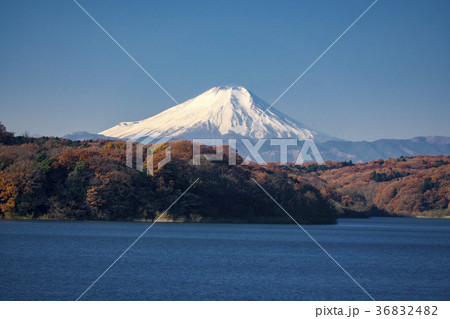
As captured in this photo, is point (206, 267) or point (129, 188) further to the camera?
point (129, 188)

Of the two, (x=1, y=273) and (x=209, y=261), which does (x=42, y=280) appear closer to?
(x=1, y=273)

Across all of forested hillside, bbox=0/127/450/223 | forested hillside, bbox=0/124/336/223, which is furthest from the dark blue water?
forested hillside, bbox=0/127/450/223

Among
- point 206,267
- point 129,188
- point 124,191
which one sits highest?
point 129,188

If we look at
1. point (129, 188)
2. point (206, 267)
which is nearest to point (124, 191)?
point (129, 188)

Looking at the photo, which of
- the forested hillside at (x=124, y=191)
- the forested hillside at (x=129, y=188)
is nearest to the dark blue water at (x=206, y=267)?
the forested hillside at (x=124, y=191)

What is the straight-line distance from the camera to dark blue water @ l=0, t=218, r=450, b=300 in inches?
989

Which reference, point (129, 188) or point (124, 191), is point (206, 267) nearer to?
point (124, 191)

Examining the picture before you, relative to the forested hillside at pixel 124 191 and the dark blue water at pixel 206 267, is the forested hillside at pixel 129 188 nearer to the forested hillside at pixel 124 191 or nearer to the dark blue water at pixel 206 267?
the forested hillside at pixel 124 191

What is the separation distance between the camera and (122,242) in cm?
4481

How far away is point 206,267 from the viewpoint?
108 feet

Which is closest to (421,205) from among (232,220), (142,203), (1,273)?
(232,220)

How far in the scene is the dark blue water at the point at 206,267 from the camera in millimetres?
25109

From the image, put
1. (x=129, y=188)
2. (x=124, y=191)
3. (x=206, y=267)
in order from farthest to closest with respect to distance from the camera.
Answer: (x=129, y=188), (x=124, y=191), (x=206, y=267)
